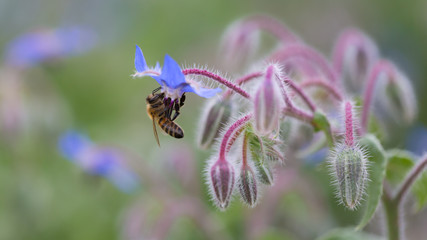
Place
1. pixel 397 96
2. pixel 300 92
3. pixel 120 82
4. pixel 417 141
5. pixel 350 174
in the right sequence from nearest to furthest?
1. pixel 350 174
2. pixel 300 92
3. pixel 397 96
4. pixel 417 141
5. pixel 120 82

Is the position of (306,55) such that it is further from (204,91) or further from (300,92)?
(204,91)

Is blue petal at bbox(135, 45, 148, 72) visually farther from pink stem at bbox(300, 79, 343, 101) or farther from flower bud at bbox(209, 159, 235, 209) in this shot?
pink stem at bbox(300, 79, 343, 101)

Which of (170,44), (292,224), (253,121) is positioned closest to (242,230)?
(292,224)

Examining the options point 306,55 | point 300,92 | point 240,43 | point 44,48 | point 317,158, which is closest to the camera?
point 300,92

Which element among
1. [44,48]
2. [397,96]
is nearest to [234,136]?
[397,96]

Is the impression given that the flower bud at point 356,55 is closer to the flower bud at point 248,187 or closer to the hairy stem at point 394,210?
the hairy stem at point 394,210

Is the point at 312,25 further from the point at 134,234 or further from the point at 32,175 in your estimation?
the point at 134,234

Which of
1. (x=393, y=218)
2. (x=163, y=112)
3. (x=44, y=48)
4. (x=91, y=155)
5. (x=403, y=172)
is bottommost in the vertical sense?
(x=393, y=218)
